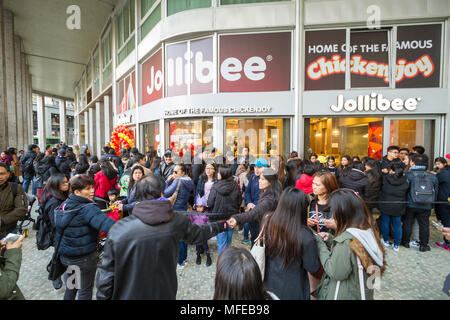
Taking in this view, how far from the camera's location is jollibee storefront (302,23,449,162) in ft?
25.8

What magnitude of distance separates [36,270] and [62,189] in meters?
1.77

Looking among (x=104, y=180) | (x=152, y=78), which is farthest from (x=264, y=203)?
(x=152, y=78)

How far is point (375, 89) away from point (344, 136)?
1902 millimetres

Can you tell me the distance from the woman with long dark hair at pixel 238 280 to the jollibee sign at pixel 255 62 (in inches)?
326

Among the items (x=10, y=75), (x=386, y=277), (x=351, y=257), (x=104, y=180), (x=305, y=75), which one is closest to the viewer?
(x=351, y=257)

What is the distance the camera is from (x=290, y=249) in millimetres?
1879

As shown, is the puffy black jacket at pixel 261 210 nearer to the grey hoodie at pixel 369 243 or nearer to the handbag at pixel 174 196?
the grey hoodie at pixel 369 243

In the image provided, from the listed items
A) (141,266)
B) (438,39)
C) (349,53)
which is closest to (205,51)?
(349,53)

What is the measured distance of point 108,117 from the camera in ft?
62.7

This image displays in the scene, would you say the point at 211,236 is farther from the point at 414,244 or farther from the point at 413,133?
the point at 413,133

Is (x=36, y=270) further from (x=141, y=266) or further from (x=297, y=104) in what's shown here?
(x=297, y=104)

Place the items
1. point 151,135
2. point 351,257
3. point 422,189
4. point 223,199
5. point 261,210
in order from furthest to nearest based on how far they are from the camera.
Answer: point 151,135
point 422,189
point 223,199
point 261,210
point 351,257

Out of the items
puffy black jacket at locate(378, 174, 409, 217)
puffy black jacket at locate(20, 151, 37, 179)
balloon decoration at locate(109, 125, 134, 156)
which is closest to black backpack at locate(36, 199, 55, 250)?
puffy black jacket at locate(378, 174, 409, 217)

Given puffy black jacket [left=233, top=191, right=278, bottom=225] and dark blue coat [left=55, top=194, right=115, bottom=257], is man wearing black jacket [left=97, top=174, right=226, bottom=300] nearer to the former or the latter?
dark blue coat [left=55, top=194, right=115, bottom=257]
